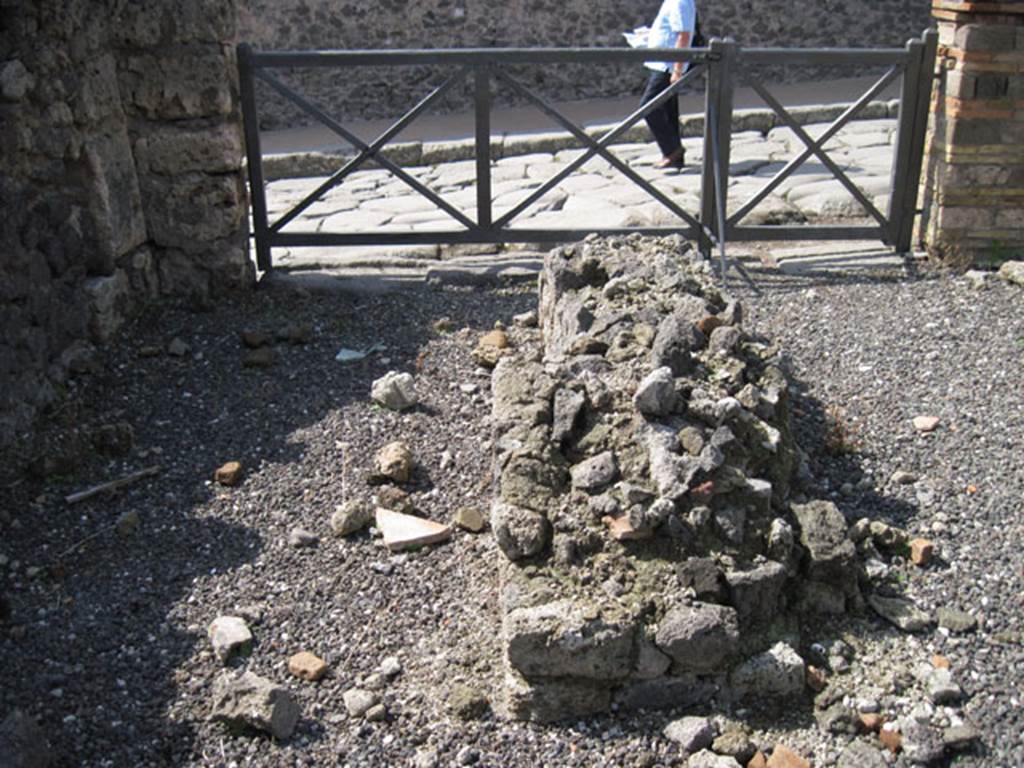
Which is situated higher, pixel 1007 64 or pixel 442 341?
pixel 1007 64

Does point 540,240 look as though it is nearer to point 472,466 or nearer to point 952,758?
point 472,466

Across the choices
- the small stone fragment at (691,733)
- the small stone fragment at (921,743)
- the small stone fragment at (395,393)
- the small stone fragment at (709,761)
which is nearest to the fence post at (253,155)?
the small stone fragment at (395,393)

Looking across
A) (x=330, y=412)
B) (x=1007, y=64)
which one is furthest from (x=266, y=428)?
(x=1007, y=64)

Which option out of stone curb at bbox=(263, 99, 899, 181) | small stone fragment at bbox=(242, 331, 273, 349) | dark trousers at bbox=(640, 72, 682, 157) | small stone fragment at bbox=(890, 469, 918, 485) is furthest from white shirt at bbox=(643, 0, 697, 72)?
A: small stone fragment at bbox=(890, 469, 918, 485)

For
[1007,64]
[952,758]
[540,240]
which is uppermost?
[1007,64]

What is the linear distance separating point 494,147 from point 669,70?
6.39 ft

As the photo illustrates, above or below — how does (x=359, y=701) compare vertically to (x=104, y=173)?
below

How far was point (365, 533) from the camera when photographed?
4117 mm

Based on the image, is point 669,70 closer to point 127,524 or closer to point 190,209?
point 190,209

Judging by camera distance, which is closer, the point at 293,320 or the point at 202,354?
the point at 202,354

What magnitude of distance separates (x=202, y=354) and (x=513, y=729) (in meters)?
3.01

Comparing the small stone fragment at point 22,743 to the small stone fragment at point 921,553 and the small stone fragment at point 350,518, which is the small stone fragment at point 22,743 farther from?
the small stone fragment at point 921,553

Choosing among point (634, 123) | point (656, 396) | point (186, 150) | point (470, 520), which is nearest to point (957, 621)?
point (656, 396)

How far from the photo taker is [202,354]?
557 centimetres
